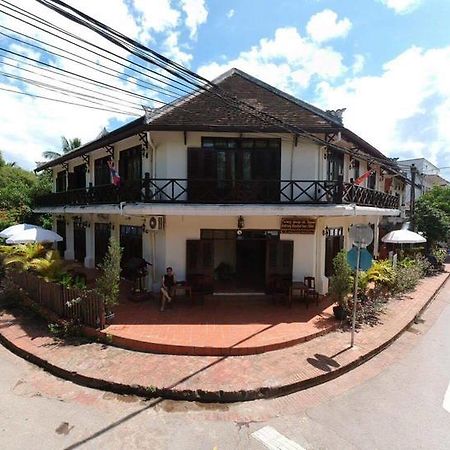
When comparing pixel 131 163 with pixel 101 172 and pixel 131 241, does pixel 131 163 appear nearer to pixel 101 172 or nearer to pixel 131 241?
pixel 131 241

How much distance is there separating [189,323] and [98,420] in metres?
3.95

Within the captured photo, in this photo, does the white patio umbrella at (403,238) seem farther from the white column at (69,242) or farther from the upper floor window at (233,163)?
the white column at (69,242)

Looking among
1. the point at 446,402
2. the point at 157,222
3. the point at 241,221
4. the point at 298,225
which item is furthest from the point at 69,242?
the point at 446,402

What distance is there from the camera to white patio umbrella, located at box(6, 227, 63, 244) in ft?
42.7

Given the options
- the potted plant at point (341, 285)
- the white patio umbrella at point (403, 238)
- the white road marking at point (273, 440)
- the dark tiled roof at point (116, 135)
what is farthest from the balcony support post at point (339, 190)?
the white road marking at point (273, 440)

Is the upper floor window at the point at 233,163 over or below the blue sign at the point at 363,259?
over

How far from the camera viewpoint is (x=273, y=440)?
484cm

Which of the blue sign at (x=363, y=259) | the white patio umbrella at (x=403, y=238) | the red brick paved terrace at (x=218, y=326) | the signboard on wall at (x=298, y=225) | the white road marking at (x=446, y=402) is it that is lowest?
the white road marking at (x=446, y=402)

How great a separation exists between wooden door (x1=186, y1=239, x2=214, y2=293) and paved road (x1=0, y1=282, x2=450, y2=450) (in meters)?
5.65

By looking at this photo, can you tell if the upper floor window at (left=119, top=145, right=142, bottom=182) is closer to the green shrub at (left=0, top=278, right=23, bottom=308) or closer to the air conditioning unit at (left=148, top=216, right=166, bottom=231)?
the air conditioning unit at (left=148, top=216, right=166, bottom=231)

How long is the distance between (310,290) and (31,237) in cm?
1120

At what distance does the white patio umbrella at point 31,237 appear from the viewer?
42.7 ft

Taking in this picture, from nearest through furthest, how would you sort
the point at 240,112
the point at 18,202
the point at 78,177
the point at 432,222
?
1. the point at 240,112
2. the point at 78,177
3. the point at 432,222
4. the point at 18,202

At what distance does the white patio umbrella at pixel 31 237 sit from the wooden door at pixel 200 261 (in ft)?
21.8
